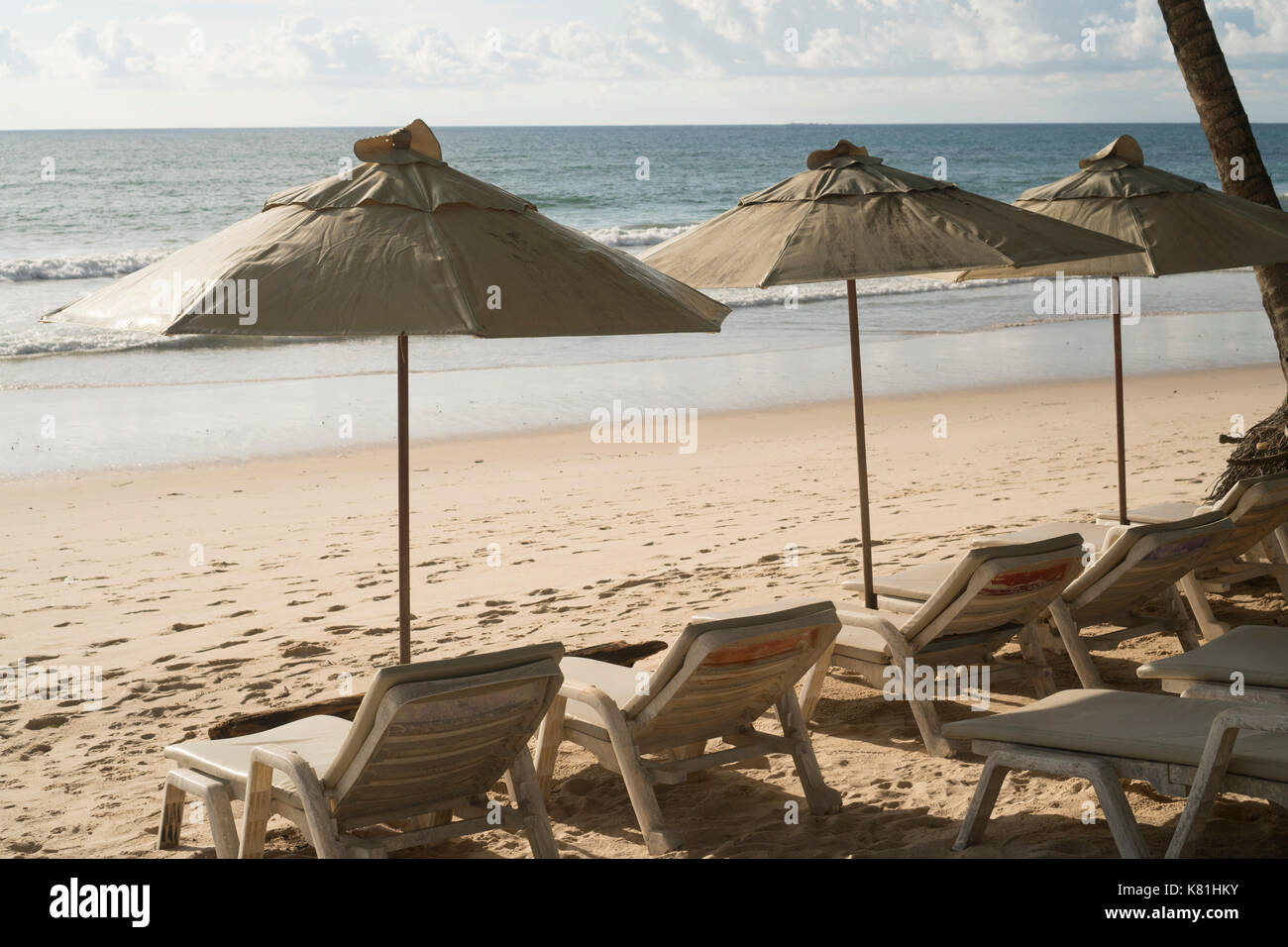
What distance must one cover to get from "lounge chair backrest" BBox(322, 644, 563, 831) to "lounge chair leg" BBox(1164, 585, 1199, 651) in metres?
3.35

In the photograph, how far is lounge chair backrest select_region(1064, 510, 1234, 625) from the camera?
16.1 ft

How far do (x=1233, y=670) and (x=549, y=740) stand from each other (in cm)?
236

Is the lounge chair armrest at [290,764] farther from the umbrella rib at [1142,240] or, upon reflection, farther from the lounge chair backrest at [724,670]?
the umbrella rib at [1142,240]

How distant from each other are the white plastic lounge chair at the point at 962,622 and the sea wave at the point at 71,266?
25511 mm

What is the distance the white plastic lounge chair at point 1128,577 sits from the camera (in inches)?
194

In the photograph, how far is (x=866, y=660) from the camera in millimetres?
5023

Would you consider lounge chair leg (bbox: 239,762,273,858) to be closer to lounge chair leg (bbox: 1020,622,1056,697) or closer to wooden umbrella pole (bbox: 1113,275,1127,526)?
lounge chair leg (bbox: 1020,622,1056,697)

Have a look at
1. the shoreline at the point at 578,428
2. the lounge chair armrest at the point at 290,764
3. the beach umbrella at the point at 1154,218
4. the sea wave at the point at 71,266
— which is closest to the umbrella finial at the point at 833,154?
the beach umbrella at the point at 1154,218

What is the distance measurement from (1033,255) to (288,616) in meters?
4.61

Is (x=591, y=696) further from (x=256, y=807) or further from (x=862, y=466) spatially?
(x=862, y=466)
